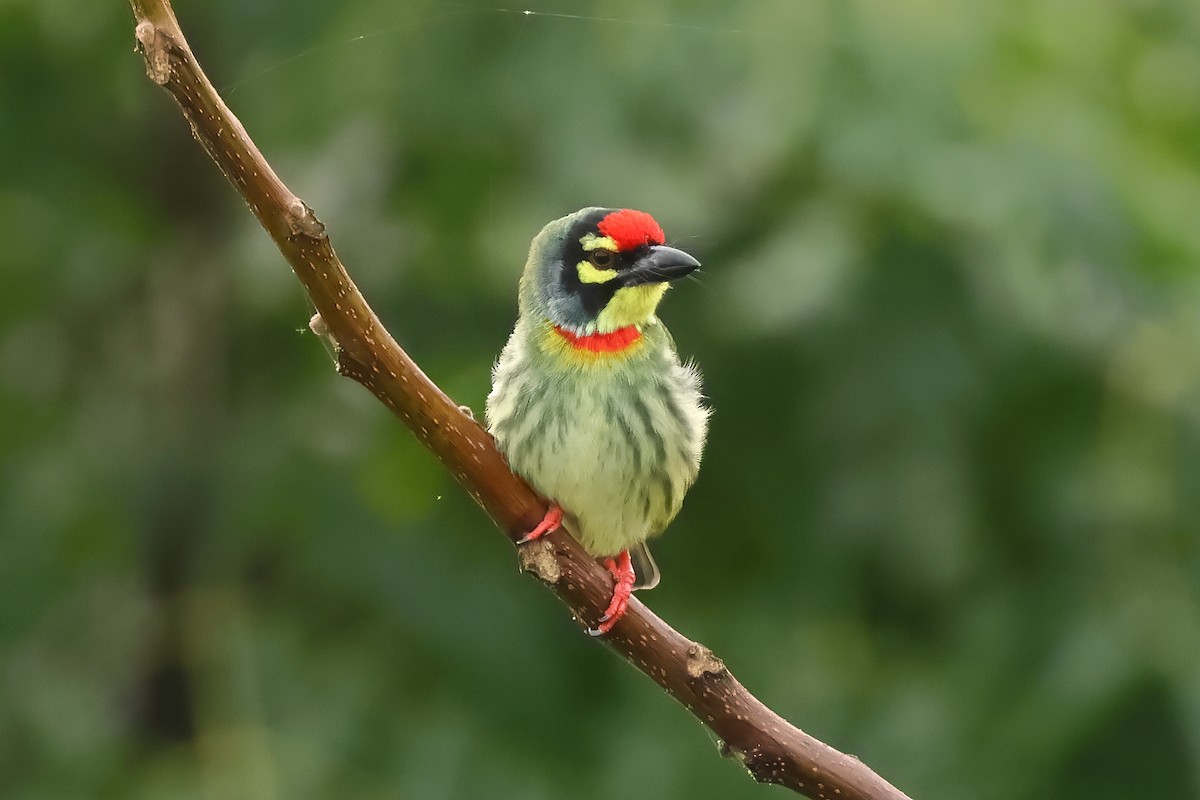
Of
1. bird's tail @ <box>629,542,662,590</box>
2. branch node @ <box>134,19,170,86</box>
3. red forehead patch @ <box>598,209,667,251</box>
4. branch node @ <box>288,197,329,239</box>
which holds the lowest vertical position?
bird's tail @ <box>629,542,662,590</box>

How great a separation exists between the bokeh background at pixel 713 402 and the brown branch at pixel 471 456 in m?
1.16

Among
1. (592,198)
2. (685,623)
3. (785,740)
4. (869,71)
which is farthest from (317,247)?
(685,623)

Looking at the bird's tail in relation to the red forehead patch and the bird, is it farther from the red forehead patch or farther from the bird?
the red forehead patch

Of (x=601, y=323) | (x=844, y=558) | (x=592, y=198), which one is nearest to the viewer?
(x=601, y=323)

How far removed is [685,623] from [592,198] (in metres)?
1.20

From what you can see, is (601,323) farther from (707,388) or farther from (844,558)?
(844,558)

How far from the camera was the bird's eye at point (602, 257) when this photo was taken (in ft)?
10.0

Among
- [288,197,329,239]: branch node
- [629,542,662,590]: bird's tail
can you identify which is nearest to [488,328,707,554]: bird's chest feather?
[629,542,662,590]: bird's tail

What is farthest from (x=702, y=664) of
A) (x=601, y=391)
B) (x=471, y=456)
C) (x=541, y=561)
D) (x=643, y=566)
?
(x=643, y=566)

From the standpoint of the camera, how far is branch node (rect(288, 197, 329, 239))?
2020mm

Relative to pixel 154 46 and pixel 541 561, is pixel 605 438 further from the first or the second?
pixel 154 46

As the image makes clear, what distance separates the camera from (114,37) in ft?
14.4

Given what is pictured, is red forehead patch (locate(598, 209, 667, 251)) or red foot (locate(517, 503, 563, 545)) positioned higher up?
red forehead patch (locate(598, 209, 667, 251))

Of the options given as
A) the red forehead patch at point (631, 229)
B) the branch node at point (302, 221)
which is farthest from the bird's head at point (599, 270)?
the branch node at point (302, 221)
